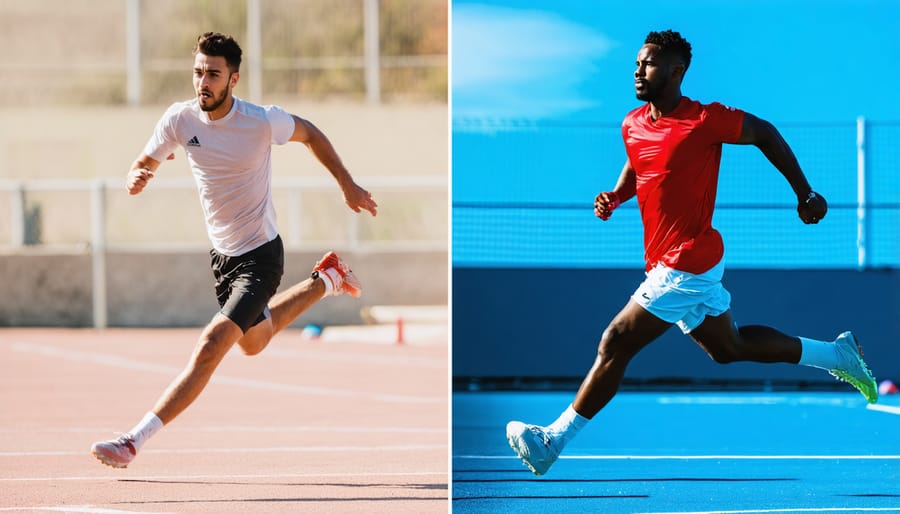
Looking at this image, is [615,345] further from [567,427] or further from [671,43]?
[671,43]

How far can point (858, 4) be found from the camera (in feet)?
31.7

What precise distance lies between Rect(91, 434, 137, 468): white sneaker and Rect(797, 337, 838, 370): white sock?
9.93ft

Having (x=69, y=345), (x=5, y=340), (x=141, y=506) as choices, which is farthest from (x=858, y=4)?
(x=5, y=340)

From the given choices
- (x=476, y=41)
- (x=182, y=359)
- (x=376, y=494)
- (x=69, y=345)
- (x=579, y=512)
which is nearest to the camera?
(x=579, y=512)

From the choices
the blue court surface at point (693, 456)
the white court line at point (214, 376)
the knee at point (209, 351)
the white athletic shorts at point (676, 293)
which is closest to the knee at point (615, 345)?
the white athletic shorts at point (676, 293)

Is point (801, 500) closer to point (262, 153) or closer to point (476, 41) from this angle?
point (262, 153)

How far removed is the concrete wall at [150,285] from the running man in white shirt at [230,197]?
1416 centimetres

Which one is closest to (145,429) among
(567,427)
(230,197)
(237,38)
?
(230,197)

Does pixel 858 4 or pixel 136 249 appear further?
pixel 136 249

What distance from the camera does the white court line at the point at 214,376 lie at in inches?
509

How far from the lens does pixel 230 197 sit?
24.5 feet

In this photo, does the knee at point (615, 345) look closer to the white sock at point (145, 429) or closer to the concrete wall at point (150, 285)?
the white sock at point (145, 429)

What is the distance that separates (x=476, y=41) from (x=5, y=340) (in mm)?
12799

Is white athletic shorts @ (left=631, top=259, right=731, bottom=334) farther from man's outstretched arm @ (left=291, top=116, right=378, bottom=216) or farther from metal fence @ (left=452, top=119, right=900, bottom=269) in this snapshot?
metal fence @ (left=452, top=119, right=900, bottom=269)
